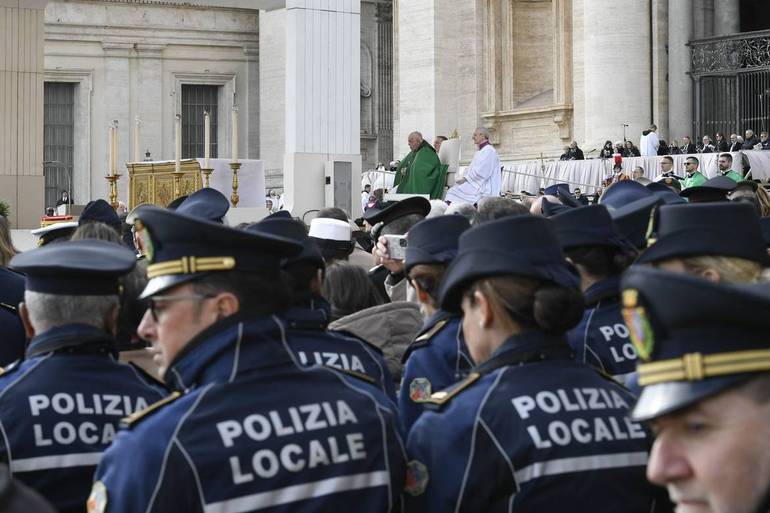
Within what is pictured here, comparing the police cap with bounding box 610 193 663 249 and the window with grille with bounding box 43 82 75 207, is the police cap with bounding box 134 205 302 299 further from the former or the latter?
the window with grille with bounding box 43 82 75 207

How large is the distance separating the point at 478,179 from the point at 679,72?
1139cm

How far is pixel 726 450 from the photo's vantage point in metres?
1.98

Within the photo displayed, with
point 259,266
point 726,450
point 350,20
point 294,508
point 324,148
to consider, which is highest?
point 350,20

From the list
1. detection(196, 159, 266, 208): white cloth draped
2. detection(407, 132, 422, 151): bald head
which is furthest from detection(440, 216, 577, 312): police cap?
detection(407, 132, 422, 151): bald head

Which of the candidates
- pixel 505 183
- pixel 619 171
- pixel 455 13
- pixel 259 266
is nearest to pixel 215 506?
pixel 259 266

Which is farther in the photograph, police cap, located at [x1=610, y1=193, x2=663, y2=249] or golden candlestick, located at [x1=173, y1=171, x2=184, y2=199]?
golden candlestick, located at [x1=173, y1=171, x2=184, y2=199]

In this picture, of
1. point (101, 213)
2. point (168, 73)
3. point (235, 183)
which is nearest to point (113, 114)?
point (168, 73)

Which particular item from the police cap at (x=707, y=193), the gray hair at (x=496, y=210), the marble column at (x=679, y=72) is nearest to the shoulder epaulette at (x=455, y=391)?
the gray hair at (x=496, y=210)

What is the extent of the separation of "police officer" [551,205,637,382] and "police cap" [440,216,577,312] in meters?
1.02

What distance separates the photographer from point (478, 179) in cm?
1627

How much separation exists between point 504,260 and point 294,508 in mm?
804

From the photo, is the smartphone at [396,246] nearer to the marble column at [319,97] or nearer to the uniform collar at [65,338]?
the uniform collar at [65,338]

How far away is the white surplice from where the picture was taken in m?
16.2

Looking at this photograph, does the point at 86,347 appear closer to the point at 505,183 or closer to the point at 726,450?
the point at 726,450
